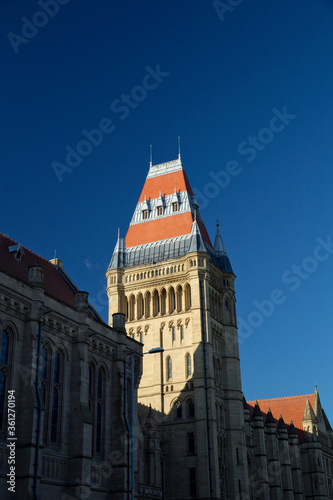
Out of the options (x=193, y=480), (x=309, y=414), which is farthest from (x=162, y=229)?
(x=309, y=414)

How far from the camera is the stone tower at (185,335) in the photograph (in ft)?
185

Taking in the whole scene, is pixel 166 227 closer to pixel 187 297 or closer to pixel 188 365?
pixel 187 297

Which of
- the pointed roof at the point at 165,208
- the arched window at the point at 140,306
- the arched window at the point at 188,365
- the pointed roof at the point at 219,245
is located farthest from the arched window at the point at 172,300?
the pointed roof at the point at 219,245

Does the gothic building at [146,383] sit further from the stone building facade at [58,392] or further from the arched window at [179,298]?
the arched window at [179,298]

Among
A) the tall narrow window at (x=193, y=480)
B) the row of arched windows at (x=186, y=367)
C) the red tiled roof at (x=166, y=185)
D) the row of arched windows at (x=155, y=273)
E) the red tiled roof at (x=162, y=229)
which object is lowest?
the tall narrow window at (x=193, y=480)

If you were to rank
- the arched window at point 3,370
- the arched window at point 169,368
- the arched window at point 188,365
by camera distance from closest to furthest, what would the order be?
the arched window at point 3,370 < the arched window at point 188,365 < the arched window at point 169,368

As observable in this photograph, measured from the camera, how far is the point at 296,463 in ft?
271

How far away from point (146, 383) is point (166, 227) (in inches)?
688

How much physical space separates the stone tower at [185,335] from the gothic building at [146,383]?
0.12m

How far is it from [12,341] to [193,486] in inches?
1136

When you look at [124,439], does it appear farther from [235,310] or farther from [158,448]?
[235,310]

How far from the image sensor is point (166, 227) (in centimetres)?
6788

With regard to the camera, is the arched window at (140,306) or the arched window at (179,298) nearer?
the arched window at (179,298)

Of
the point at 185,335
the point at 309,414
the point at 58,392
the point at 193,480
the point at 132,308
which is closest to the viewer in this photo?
the point at 58,392
